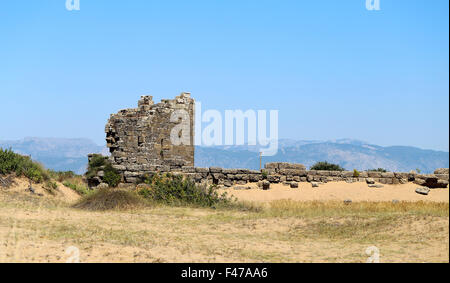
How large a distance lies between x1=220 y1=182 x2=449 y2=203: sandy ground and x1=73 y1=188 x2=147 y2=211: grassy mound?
406 cm

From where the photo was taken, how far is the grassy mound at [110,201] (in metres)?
18.2

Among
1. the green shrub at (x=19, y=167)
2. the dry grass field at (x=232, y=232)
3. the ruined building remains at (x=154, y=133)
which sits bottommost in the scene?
the dry grass field at (x=232, y=232)

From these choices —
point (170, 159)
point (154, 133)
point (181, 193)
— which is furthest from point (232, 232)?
point (154, 133)

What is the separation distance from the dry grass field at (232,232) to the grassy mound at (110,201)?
48 cm

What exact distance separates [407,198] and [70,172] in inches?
672

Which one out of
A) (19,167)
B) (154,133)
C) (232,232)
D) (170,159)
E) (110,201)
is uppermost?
(154,133)

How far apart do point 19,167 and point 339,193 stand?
1295cm

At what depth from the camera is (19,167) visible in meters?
22.5

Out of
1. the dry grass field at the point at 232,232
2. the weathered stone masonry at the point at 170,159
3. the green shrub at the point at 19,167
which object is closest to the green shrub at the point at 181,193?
the dry grass field at the point at 232,232

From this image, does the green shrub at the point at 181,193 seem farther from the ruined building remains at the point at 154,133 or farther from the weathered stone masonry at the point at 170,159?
the ruined building remains at the point at 154,133

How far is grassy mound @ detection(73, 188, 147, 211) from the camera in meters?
18.2

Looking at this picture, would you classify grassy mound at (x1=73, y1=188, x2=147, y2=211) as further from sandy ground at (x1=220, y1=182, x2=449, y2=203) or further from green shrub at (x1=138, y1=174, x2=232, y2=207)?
sandy ground at (x1=220, y1=182, x2=449, y2=203)

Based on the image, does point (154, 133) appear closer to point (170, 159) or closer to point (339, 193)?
point (170, 159)
